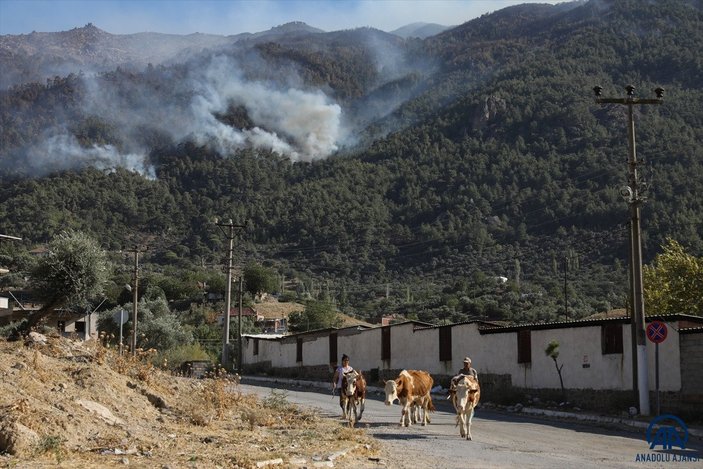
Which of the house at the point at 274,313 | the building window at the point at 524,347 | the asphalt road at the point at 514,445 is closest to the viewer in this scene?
the asphalt road at the point at 514,445

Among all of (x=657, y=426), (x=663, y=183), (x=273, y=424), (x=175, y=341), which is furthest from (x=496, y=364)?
(x=663, y=183)

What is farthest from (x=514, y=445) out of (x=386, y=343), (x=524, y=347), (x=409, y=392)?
(x=386, y=343)

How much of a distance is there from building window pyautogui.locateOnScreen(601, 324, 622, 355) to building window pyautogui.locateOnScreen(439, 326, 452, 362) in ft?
36.3

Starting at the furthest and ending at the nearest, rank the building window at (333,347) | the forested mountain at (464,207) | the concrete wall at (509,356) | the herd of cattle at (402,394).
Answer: the forested mountain at (464,207) < the building window at (333,347) < the concrete wall at (509,356) < the herd of cattle at (402,394)

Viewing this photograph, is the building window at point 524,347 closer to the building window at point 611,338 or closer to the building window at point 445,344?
the building window at point 611,338

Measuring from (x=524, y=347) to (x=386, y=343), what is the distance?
1251cm

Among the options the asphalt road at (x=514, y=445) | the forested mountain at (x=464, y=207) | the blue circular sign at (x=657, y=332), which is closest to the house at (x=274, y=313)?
the forested mountain at (x=464, y=207)

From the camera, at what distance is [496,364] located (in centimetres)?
3816

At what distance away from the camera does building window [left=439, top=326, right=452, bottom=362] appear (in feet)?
138

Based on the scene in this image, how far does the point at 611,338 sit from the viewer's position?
31500mm

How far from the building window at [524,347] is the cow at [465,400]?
15875 mm

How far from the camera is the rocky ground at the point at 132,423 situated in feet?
46.1

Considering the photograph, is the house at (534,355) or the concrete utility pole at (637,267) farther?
the house at (534,355)

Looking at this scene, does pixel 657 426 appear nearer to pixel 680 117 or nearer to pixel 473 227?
pixel 473 227
